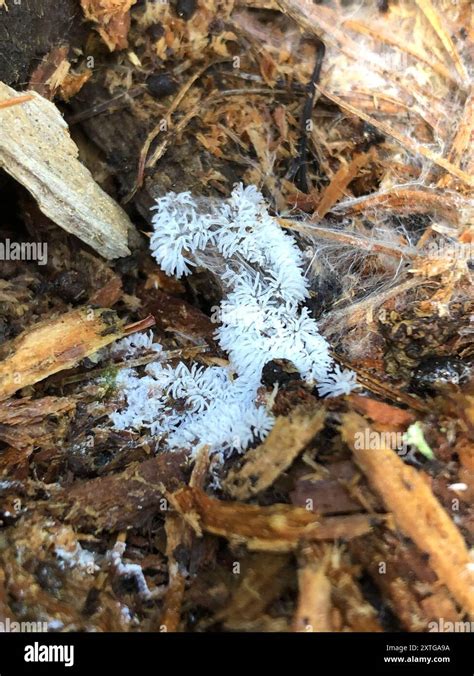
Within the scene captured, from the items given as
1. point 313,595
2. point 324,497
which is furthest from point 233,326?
point 313,595

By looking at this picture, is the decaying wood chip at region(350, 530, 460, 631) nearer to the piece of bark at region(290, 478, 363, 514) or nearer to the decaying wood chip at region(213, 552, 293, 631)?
the piece of bark at region(290, 478, 363, 514)

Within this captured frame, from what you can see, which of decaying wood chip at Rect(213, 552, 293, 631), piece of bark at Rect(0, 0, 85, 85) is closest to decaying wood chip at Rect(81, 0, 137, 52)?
piece of bark at Rect(0, 0, 85, 85)

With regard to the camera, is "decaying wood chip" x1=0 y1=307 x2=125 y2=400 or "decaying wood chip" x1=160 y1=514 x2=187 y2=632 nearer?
"decaying wood chip" x1=160 y1=514 x2=187 y2=632

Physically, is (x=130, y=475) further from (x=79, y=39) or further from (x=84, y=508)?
(x=79, y=39)

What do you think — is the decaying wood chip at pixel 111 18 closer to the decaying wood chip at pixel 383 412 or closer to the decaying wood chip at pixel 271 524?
the decaying wood chip at pixel 383 412

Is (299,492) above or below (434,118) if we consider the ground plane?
below

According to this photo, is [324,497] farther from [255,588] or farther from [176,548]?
[176,548]
